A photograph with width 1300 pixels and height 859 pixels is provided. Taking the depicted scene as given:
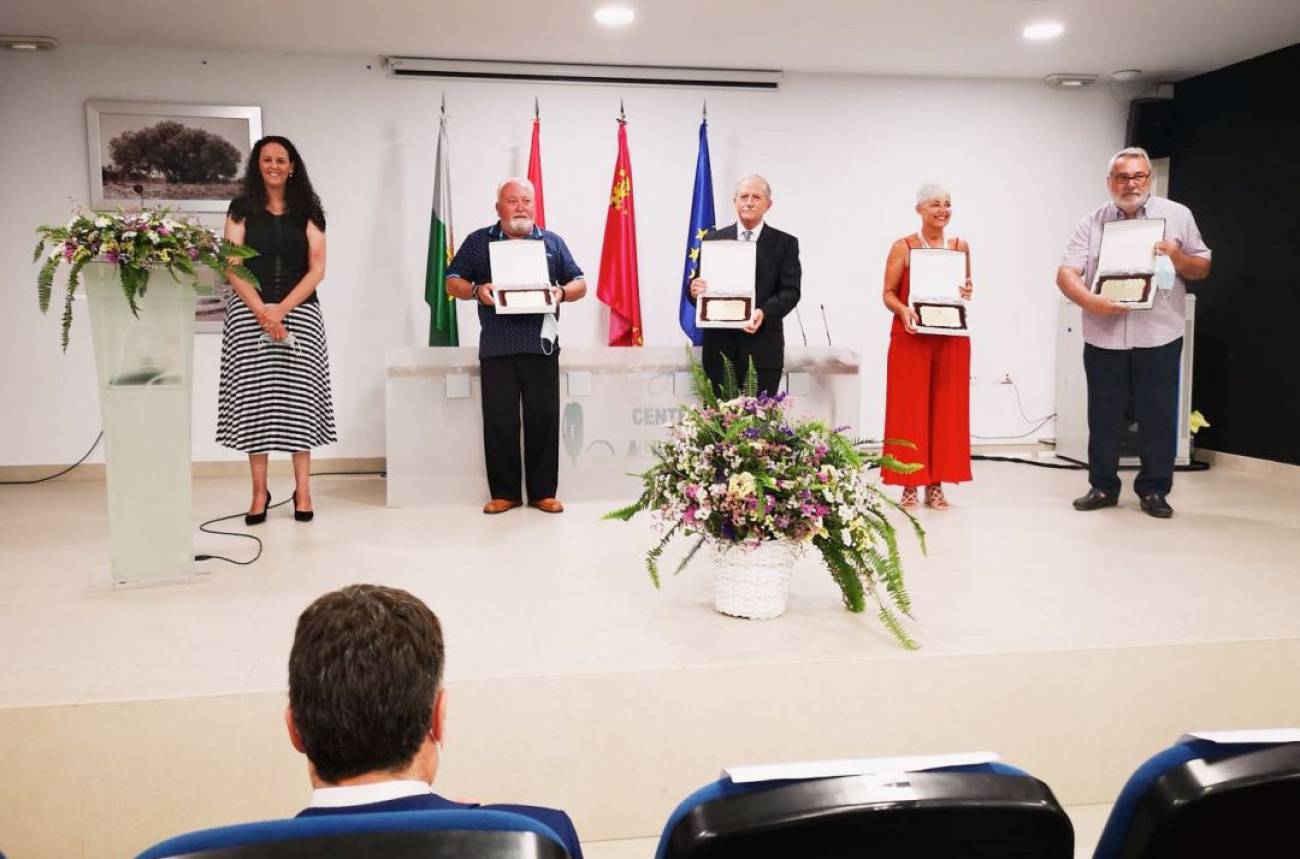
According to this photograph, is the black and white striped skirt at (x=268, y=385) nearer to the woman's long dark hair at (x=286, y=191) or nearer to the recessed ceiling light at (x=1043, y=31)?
the woman's long dark hair at (x=286, y=191)

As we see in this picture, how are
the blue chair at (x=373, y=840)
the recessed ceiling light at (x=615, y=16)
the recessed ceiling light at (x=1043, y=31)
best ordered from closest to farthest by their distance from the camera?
the blue chair at (x=373, y=840), the recessed ceiling light at (x=615, y=16), the recessed ceiling light at (x=1043, y=31)

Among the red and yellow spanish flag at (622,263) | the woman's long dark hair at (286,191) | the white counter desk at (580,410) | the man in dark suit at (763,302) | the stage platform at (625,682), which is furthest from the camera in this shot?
the red and yellow spanish flag at (622,263)

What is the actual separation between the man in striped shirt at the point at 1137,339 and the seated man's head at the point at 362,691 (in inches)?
163

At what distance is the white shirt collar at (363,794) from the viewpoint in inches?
41.9

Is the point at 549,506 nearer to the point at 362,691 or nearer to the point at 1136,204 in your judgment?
the point at 1136,204

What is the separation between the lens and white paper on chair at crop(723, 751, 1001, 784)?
3.32ft

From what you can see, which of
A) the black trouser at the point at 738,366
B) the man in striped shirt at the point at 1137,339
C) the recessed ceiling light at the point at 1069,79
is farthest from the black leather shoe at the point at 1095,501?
the recessed ceiling light at the point at 1069,79

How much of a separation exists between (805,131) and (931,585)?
4.04 m

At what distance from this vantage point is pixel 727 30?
5.61 meters

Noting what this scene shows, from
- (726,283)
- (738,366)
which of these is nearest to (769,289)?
(726,283)

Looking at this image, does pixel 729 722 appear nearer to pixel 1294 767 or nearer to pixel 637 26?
pixel 1294 767

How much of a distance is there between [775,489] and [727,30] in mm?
3614

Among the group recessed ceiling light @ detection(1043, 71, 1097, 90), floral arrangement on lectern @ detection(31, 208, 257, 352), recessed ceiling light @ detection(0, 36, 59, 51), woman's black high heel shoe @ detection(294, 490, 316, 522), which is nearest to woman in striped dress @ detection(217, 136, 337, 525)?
woman's black high heel shoe @ detection(294, 490, 316, 522)

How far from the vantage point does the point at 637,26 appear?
5.53 metres
